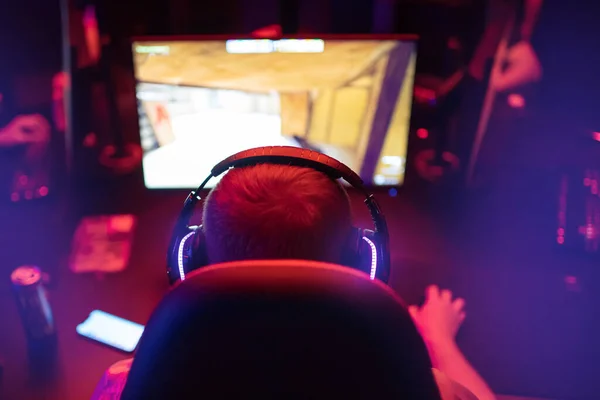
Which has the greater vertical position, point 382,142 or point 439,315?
point 382,142

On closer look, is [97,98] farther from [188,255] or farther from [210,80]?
[188,255]

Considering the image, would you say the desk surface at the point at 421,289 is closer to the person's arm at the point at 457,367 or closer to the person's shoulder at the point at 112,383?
the person's arm at the point at 457,367

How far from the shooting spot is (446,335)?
113cm

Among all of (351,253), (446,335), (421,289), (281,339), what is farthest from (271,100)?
(281,339)

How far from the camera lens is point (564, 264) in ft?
4.56

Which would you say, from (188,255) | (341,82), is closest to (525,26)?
(341,82)

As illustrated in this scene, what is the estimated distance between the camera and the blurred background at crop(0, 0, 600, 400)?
1.34 metres

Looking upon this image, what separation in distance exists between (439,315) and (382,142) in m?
0.51

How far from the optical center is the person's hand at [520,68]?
1512 millimetres

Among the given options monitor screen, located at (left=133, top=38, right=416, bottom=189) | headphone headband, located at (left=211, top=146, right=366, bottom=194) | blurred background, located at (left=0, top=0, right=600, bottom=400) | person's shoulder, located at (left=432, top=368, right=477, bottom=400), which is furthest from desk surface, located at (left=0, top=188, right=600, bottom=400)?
headphone headband, located at (left=211, top=146, right=366, bottom=194)

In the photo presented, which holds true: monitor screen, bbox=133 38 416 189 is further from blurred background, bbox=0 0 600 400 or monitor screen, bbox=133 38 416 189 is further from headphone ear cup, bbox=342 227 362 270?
headphone ear cup, bbox=342 227 362 270

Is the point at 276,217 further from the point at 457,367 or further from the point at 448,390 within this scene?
the point at 457,367

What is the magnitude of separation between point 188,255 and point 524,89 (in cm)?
123

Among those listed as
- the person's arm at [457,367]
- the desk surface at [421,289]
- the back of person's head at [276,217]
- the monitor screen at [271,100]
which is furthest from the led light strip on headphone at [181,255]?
the monitor screen at [271,100]
